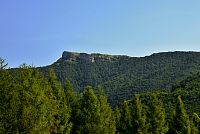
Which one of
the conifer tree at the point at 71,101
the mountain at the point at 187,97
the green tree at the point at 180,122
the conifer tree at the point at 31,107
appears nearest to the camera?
the conifer tree at the point at 31,107

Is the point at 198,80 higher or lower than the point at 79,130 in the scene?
higher

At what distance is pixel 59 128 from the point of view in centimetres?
4544

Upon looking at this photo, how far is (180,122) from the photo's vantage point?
194ft

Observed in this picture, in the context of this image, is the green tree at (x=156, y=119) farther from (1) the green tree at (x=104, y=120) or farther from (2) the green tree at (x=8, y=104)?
(2) the green tree at (x=8, y=104)

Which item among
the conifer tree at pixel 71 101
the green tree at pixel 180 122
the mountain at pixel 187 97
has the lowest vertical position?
the green tree at pixel 180 122

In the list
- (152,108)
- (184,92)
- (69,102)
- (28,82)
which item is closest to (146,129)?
(152,108)

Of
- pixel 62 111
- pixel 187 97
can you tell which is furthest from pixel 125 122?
pixel 187 97

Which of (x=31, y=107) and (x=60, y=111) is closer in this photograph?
(x=31, y=107)

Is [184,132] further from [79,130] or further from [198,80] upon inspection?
[198,80]

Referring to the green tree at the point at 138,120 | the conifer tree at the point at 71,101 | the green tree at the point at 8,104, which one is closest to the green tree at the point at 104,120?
the conifer tree at the point at 71,101

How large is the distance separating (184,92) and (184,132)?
83026mm

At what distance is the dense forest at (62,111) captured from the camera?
30.1m

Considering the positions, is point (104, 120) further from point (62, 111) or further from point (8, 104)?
point (8, 104)

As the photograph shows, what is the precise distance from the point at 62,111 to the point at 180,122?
19309 mm
